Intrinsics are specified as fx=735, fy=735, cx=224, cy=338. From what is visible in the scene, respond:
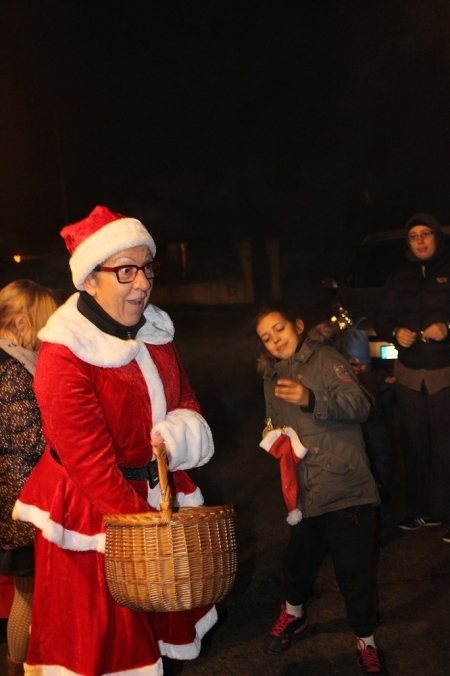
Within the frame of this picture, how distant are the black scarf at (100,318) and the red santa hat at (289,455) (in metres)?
1.08

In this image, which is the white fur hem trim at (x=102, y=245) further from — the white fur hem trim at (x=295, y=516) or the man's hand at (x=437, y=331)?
the man's hand at (x=437, y=331)

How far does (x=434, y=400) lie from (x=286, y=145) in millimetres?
28596

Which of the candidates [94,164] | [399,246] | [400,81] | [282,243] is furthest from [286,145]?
[399,246]

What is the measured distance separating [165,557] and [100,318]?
32.6 inches

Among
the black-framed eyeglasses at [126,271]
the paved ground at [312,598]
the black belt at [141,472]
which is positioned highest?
the black-framed eyeglasses at [126,271]

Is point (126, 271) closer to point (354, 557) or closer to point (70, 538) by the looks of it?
point (70, 538)

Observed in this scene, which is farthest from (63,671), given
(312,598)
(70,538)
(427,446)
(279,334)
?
(427,446)

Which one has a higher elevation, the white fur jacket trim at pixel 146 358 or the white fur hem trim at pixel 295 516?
the white fur jacket trim at pixel 146 358

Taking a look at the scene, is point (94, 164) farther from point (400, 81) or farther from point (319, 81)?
point (400, 81)

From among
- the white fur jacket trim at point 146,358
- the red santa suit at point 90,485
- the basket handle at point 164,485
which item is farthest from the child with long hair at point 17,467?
the basket handle at point 164,485

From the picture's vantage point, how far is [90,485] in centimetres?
224

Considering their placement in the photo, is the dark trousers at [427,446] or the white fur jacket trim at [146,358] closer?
the white fur jacket trim at [146,358]

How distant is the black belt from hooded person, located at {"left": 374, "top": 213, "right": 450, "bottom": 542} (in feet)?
8.74

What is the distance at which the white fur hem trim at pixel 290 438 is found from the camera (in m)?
3.33
